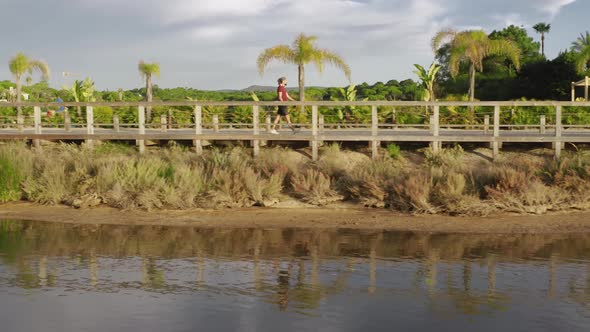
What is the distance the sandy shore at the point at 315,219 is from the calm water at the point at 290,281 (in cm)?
64

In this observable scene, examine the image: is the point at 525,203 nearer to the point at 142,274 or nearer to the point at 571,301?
the point at 571,301

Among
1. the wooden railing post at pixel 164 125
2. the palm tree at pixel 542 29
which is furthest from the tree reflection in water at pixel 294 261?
the palm tree at pixel 542 29

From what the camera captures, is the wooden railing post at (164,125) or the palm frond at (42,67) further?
the palm frond at (42,67)

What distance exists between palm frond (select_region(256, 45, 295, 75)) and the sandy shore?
804 inches

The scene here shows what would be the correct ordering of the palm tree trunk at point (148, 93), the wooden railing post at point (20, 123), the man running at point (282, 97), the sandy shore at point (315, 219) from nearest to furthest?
the sandy shore at point (315, 219) → the man running at point (282, 97) → the wooden railing post at point (20, 123) → the palm tree trunk at point (148, 93)

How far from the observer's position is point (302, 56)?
33594mm

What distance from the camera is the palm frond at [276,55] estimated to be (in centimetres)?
3378

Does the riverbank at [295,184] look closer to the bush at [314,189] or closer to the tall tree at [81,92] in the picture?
the bush at [314,189]

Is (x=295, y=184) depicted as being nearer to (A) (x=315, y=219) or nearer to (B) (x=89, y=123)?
(A) (x=315, y=219)

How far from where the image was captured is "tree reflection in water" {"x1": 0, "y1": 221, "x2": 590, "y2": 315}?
27.3ft

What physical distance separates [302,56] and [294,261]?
24.6 meters

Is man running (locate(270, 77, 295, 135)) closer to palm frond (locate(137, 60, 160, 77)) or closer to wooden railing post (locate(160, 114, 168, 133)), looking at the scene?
wooden railing post (locate(160, 114, 168, 133))

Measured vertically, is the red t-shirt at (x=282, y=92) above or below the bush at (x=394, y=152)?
above

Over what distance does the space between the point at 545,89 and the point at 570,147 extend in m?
34.4
